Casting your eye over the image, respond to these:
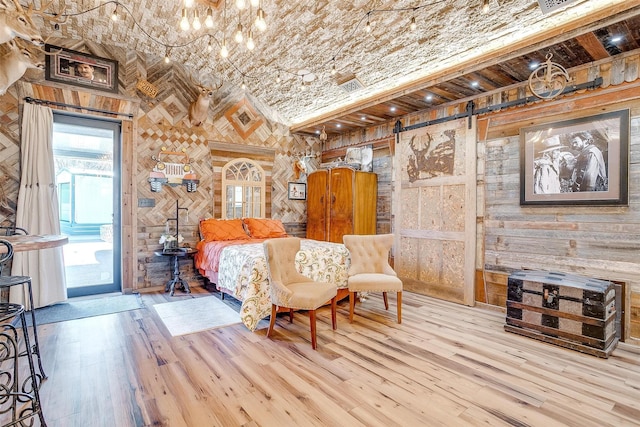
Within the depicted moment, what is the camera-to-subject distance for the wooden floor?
79.2 inches

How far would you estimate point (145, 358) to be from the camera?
272 centimetres

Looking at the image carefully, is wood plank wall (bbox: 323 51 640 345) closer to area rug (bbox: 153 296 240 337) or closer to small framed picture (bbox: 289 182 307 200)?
small framed picture (bbox: 289 182 307 200)

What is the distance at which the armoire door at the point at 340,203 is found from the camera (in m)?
5.51

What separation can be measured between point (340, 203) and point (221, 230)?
207cm

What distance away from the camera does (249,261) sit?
359 centimetres

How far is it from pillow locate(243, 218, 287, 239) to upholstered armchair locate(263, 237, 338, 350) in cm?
197

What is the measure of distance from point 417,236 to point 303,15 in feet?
11.2

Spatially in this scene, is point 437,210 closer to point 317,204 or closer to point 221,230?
point 317,204

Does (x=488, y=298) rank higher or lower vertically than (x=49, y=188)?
lower

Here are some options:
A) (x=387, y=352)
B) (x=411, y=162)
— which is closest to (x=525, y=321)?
(x=387, y=352)

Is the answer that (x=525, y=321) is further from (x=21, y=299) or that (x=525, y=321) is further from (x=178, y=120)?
(x=21, y=299)

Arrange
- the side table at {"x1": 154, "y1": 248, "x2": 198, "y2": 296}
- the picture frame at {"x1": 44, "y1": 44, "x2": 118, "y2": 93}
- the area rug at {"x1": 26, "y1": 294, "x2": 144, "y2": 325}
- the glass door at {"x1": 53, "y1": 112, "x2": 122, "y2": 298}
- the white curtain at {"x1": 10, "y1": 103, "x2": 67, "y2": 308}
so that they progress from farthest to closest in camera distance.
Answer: the side table at {"x1": 154, "y1": 248, "x2": 198, "y2": 296} < the glass door at {"x1": 53, "y1": 112, "x2": 122, "y2": 298} < the picture frame at {"x1": 44, "y1": 44, "x2": 118, "y2": 93} < the white curtain at {"x1": 10, "y1": 103, "x2": 67, "y2": 308} < the area rug at {"x1": 26, "y1": 294, "x2": 144, "y2": 325}

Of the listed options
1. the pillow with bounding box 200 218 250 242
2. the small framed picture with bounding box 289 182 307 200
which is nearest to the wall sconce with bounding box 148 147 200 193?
the pillow with bounding box 200 218 250 242

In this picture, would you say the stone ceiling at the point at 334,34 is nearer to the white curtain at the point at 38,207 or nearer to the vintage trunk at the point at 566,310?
the white curtain at the point at 38,207
